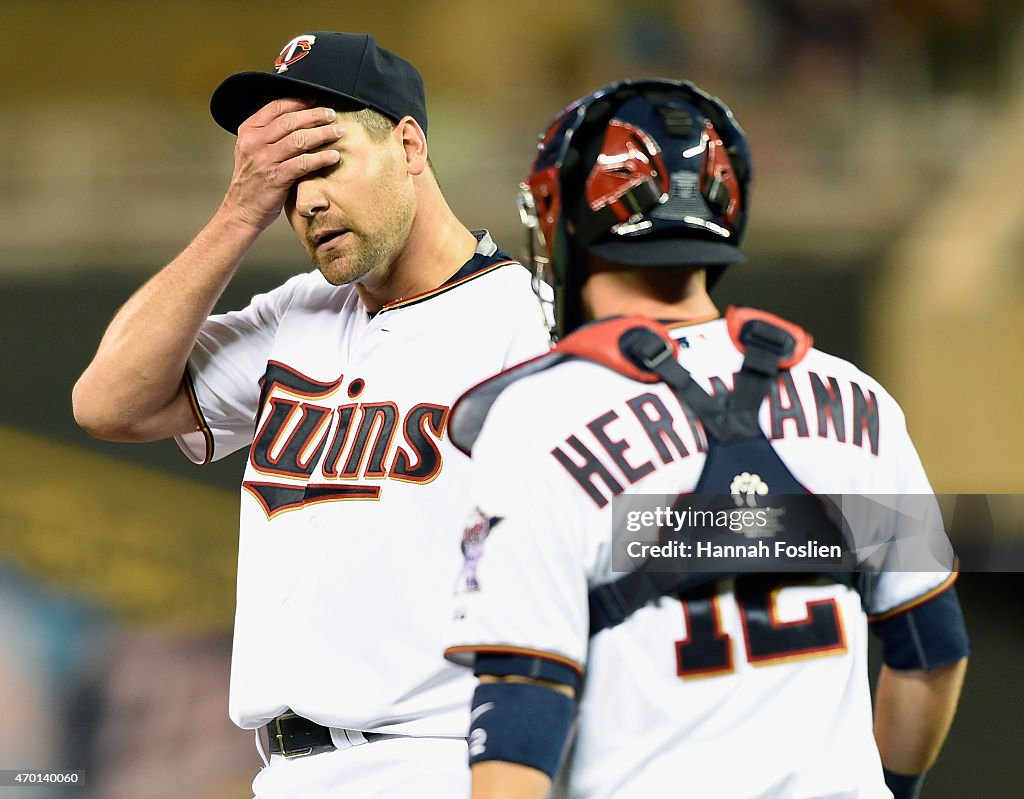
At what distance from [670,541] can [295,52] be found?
1.14 meters

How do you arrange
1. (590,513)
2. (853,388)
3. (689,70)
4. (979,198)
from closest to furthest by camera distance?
(590,513) → (853,388) → (979,198) → (689,70)

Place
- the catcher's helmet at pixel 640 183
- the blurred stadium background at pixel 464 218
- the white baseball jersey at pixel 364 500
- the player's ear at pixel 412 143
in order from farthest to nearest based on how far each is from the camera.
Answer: the blurred stadium background at pixel 464 218 → the player's ear at pixel 412 143 → the white baseball jersey at pixel 364 500 → the catcher's helmet at pixel 640 183

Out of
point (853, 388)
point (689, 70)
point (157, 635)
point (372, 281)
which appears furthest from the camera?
point (689, 70)

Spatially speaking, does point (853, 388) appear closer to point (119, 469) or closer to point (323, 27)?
point (119, 469)

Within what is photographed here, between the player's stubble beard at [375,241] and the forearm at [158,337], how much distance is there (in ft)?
0.48

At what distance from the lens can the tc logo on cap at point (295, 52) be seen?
203cm

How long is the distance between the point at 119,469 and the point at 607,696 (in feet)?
11.7

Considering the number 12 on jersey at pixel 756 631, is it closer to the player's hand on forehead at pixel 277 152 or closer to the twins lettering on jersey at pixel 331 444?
the twins lettering on jersey at pixel 331 444

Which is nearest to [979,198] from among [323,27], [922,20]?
[922,20]

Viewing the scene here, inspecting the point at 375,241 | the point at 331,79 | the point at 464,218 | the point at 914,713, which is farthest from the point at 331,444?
the point at 464,218

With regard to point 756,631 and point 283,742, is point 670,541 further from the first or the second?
point 283,742

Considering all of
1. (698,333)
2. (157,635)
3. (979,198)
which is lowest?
(157,635)

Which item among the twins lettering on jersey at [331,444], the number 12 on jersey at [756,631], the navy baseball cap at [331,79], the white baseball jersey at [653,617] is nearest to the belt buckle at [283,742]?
the twins lettering on jersey at [331,444]

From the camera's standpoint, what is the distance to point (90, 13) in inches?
279
